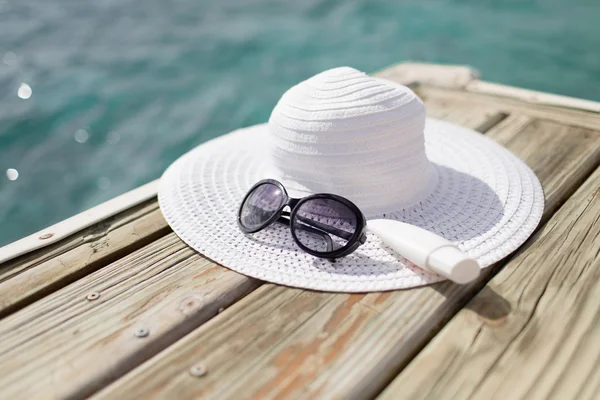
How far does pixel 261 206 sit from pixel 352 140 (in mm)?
232

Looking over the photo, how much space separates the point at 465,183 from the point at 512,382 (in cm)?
59

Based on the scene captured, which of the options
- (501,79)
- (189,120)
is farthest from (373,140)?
(501,79)

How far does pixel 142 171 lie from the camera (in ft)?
9.07

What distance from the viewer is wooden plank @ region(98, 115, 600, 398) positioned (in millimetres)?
783

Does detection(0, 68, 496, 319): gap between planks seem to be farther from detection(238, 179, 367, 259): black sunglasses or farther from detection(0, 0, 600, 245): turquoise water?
detection(0, 0, 600, 245): turquoise water

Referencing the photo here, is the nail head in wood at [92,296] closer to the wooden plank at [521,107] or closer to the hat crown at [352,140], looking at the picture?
the hat crown at [352,140]

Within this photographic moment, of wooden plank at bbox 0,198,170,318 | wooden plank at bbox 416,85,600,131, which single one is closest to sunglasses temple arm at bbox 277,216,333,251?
wooden plank at bbox 0,198,170,318

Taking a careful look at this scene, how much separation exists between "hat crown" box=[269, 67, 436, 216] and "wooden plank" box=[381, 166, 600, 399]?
0.30 metres

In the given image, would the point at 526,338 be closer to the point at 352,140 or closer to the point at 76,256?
the point at 352,140

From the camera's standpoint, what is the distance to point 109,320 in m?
0.93

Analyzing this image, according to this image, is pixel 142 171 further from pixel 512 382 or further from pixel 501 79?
pixel 501 79

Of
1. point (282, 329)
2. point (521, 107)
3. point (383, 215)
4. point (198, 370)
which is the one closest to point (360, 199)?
point (383, 215)

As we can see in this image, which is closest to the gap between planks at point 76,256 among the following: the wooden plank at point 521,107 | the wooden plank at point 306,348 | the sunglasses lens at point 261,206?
the sunglasses lens at point 261,206

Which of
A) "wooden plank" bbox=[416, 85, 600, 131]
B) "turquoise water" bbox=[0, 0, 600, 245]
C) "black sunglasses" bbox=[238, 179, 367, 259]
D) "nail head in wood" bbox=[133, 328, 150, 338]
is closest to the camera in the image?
"nail head in wood" bbox=[133, 328, 150, 338]
